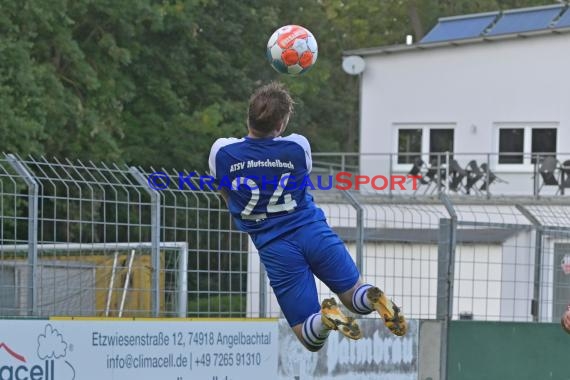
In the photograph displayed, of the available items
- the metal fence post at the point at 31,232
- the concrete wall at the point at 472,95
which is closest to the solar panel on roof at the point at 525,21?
the concrete wall at the point at 472,95

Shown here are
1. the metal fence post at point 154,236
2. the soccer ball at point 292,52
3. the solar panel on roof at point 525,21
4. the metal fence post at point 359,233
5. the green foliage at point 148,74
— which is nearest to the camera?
the soccer ball at point 292,52

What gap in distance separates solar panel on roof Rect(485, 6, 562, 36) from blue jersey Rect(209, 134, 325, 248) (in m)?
23.2

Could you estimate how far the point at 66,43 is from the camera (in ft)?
113

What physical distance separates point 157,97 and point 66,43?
614cm

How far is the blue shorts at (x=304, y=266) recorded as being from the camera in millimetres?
8875

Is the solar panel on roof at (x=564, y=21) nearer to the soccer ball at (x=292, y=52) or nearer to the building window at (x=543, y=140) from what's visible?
the building window at (x=543, y=140)

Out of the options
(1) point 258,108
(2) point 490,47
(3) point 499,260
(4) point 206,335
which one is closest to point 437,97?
(2) point 490,47

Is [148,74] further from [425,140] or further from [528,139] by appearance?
[528,139]

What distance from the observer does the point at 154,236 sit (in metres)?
11.6

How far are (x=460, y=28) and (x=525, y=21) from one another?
2272mm

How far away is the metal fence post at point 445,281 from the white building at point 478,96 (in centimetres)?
1540

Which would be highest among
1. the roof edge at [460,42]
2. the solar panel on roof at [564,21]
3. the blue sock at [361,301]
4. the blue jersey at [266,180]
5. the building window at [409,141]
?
the solar panel on roof at [564,21]

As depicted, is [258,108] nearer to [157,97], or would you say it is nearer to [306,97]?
[157,97]

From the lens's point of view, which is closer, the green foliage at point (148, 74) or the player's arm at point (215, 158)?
the player's arm at point (215, 158)
